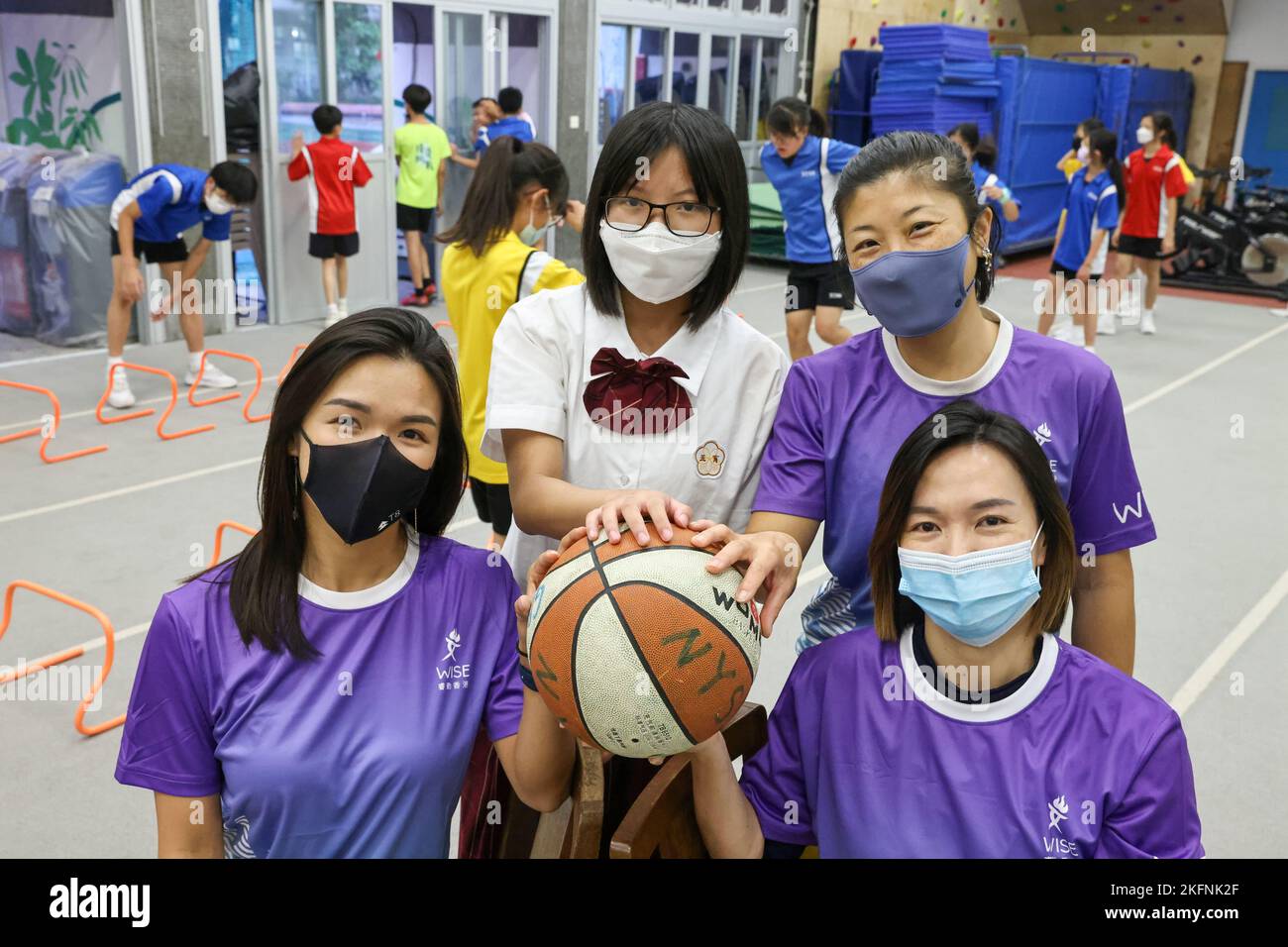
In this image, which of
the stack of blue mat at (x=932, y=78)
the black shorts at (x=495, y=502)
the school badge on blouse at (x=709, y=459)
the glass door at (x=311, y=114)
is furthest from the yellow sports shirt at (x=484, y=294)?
the stack of blue mat at (x=932, y=78)

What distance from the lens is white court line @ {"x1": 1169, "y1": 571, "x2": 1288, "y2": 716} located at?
450 cm

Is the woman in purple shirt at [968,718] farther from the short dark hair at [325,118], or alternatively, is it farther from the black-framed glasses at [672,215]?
the short dark hair at [325,118]

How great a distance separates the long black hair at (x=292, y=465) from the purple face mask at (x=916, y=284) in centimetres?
75

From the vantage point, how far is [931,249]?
6.66 ft

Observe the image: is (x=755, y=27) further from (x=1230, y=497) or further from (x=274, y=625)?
(x=274, y=625)

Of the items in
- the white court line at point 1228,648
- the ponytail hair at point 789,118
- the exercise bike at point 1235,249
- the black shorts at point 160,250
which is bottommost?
the white court line at point 1228,648

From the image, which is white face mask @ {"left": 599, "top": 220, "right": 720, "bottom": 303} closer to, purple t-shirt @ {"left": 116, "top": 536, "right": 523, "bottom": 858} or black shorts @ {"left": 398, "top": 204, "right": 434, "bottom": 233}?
purple t-shirt @ {"left": 116, "top": 536, "right": 523, "bottom": 858}

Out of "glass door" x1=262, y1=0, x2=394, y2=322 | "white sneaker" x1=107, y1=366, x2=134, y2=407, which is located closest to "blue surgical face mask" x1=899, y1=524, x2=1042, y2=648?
"white sneaker" x1=107, y1=366, x2=134, y2=407

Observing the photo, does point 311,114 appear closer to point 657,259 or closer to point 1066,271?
point 1066,271

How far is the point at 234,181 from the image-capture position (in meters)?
7.27

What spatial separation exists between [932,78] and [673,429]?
44.3 ft

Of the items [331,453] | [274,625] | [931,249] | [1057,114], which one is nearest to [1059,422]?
[931,249]

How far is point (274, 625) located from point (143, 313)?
8.32 m

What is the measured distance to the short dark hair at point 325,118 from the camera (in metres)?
9.69
